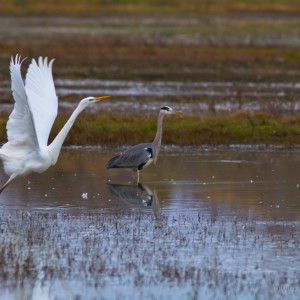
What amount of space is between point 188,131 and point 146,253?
8803 mm

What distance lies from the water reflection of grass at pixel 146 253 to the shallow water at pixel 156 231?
0.01m

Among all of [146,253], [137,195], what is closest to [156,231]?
[146,253]

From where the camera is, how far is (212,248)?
10.6 meters

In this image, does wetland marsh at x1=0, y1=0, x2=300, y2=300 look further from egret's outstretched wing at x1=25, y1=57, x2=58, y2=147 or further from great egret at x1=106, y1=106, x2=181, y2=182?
egret's outstretched wing at x1=25, y1=57, x2=58, y2=147

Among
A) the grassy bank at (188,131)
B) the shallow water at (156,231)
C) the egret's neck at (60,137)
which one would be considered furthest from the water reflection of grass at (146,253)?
the grassy bank at (188,131)

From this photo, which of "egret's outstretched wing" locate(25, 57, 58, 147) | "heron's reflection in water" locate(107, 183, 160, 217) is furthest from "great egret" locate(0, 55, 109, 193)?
"heron's reflection in water" locate(107, 183, 160, 217)

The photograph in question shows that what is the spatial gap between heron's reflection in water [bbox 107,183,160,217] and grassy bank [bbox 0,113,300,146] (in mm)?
3895

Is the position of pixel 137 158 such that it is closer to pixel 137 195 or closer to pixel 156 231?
pixel 137 195

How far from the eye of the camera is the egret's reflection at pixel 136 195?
1334 centimetres

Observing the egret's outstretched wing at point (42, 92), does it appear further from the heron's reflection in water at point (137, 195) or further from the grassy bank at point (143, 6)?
the grassy bank at point (143, 6)

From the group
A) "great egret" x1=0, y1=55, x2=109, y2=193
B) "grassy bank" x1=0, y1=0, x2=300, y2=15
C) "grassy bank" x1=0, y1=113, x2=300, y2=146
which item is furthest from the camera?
A: "grassy bank" x1=0, y1=0, x2=300, y2=15

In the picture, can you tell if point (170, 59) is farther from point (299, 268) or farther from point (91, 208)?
point (299, 268)

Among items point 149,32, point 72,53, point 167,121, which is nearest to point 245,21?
point 149,32

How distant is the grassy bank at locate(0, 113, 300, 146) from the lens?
1875 cm
